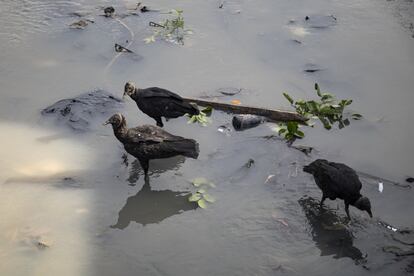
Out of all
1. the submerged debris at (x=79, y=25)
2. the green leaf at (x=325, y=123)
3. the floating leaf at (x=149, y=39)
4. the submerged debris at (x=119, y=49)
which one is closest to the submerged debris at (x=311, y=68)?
the green leaf at (x=325, y=123)

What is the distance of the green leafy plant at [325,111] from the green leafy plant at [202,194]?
188cm

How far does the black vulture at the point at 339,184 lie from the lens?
5.64 metres

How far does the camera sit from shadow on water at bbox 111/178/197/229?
19.4 ft

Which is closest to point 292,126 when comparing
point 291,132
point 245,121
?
point 291,132

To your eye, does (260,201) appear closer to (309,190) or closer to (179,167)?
(309,190)

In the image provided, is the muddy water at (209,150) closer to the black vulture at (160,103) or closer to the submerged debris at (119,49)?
the submerged debris at (119,49)

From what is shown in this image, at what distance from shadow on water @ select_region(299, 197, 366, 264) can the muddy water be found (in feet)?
A: 0.05

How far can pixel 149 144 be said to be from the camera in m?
6.30

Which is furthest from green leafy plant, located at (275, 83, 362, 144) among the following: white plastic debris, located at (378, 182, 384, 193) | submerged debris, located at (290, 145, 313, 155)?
white plastic debris, located at (378, 182, 384, 193)

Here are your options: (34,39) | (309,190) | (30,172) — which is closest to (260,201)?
(309,190)

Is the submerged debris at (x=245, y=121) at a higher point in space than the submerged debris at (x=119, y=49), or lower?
lower

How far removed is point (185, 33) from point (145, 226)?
4.43 metres

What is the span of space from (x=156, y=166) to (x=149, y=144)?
1.73 ft

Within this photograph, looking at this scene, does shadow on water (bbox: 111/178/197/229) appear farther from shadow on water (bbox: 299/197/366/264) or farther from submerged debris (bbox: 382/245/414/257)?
submerged debris (bbox: 382/245/414/257)
